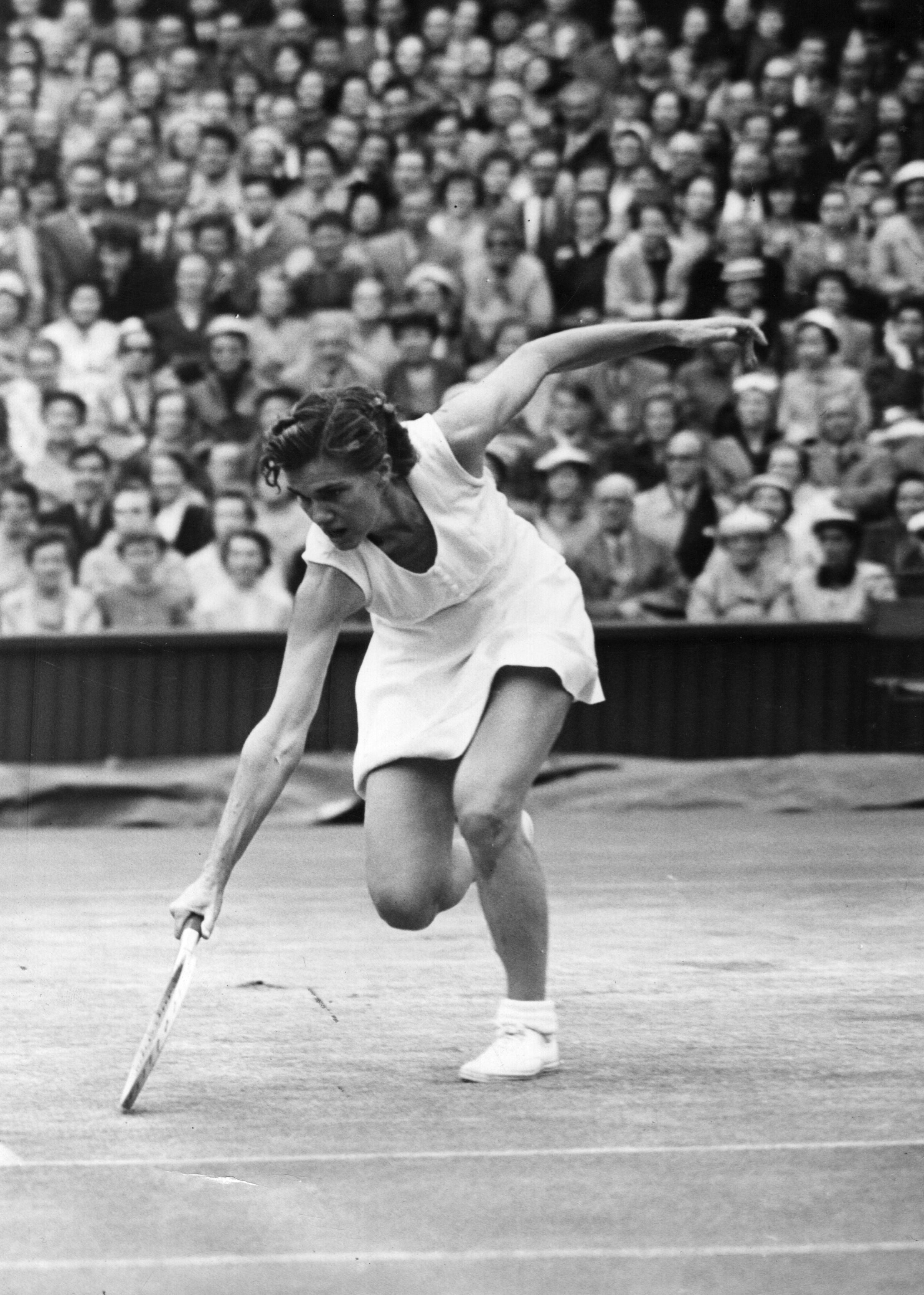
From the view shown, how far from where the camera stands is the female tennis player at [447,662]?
4.23m

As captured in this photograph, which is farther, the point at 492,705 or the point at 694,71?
A: the point at 694,71

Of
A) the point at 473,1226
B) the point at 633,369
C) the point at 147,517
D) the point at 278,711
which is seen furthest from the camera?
the point at 633,369

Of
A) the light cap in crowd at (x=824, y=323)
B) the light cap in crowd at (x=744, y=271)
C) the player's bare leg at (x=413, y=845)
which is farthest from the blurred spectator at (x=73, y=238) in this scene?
the player's bare leg at (x=413, y=845)

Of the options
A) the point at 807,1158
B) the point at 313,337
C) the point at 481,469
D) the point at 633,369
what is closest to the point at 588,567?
the point at 633,369

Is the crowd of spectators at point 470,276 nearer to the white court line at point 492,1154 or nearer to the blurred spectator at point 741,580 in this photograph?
the blurred spectator at point 741,580

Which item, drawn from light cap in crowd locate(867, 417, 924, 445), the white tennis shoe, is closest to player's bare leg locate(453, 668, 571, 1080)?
the white tennis shoe

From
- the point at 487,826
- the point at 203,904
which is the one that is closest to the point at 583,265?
the point at 487,826

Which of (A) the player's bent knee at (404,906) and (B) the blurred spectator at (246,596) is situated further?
(B) the blurred spectator at (246,596)

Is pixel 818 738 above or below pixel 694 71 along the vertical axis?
below

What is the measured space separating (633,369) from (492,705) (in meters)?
5.94

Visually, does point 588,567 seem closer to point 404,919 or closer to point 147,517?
point 147,517

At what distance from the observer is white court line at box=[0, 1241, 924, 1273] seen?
3.06m

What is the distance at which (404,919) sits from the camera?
4.51 meters

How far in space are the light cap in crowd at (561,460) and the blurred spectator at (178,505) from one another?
1.53 meters
